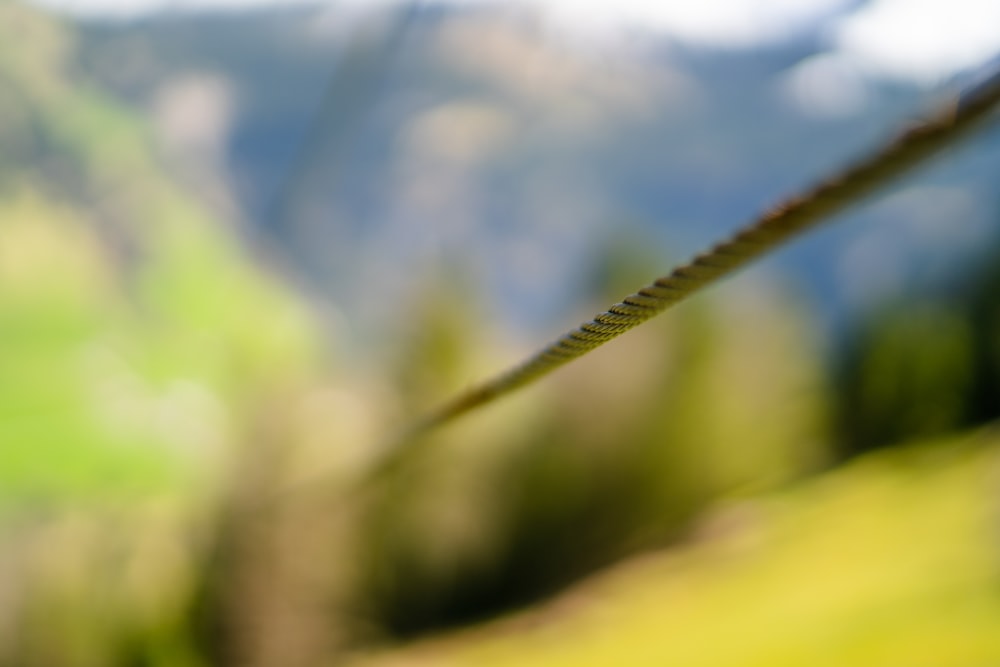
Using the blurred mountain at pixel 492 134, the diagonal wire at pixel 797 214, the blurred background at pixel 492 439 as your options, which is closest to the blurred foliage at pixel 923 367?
the blurred background at pixel 492 439

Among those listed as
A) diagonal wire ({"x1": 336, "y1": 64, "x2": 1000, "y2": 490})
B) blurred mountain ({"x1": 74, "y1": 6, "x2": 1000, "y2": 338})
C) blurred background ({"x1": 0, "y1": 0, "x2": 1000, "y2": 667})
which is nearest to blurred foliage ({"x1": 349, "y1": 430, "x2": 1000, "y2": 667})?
blurred background ({"x1": 0, "y1": 0, "x2": 1000, "y2": 667})

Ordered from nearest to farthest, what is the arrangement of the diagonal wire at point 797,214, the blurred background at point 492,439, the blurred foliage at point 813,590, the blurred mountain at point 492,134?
the diagonal wire at point 797,214 < the blurred foliage at point 813,590 < the blurred background at point 492,439 < the blurred mountain at point 492,134

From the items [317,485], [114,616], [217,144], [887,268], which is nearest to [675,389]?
[887,268]

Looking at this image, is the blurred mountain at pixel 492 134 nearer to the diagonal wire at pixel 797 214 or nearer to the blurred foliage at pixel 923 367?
the blurred foliage at pixel 923 367

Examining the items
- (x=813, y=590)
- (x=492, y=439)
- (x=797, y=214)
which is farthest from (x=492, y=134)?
(x=797, y=214)

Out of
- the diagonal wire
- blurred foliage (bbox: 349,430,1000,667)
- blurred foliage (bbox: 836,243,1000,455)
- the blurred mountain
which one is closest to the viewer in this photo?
the diagonal wire

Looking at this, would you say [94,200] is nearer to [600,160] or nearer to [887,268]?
[600,160]

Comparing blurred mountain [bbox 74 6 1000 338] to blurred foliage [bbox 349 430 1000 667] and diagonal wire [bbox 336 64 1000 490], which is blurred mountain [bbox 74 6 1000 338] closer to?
blurred foliage [bbox 349 430 1000 667]

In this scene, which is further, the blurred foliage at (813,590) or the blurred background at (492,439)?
the blurred background at (492,439)
